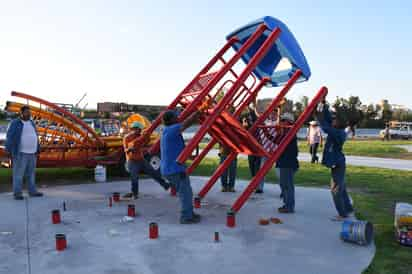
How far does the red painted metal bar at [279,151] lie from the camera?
257 inches

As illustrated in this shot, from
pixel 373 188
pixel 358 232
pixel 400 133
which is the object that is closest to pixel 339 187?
pixel 358 232

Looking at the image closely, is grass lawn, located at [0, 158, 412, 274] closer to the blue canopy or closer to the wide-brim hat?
the wide-brim hat

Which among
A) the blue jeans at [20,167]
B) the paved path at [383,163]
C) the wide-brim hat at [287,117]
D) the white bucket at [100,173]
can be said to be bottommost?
the paved path at [383,163]

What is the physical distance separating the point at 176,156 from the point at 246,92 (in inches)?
96.2

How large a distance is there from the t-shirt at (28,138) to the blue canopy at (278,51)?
177 inches

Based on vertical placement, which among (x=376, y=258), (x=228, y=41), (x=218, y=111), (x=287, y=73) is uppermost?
(x=228, y=41)

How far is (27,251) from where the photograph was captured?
484 cm

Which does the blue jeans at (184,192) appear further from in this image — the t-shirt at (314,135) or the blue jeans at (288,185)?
the t-shirt at (314,135)

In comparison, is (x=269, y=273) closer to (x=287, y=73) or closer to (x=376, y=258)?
(x=376, y=258)

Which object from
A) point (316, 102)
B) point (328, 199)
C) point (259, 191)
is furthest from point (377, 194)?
point (316, 102)

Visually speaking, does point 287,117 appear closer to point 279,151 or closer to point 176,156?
point 279,151

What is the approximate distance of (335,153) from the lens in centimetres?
609

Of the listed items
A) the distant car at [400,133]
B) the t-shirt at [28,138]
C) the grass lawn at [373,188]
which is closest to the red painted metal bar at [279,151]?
the grass lawn at [373,188]

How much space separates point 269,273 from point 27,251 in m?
2.99
